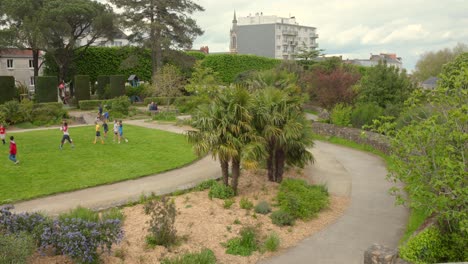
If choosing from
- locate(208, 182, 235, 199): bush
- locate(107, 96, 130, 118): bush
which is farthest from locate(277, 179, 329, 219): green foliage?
locate(107, 96, 130, 118): bush

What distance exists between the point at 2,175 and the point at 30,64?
1853 inches

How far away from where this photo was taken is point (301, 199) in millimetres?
12133

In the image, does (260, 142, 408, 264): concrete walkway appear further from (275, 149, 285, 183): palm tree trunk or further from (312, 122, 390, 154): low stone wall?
(275, 149, 285, 183): palm tree trunk

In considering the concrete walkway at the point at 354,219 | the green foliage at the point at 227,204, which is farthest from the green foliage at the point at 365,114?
the green foliage at the point at 227,204

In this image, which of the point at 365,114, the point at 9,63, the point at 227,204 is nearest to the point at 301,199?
the point at 227,204

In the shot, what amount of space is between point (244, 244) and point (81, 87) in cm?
3457

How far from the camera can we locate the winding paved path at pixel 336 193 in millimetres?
9742

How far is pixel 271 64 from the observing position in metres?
62.9

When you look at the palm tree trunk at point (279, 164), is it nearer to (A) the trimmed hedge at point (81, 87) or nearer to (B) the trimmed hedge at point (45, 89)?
(B) the trimmed hedge at point (45, 89)

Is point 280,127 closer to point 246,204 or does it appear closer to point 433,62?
point 246,204

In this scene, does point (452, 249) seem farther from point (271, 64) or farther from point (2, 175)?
point (271, 64)

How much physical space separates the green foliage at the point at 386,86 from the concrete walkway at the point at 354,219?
26.3 feet

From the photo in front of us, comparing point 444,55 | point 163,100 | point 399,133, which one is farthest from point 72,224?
point 444,55

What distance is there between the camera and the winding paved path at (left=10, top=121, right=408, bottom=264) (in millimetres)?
9742
